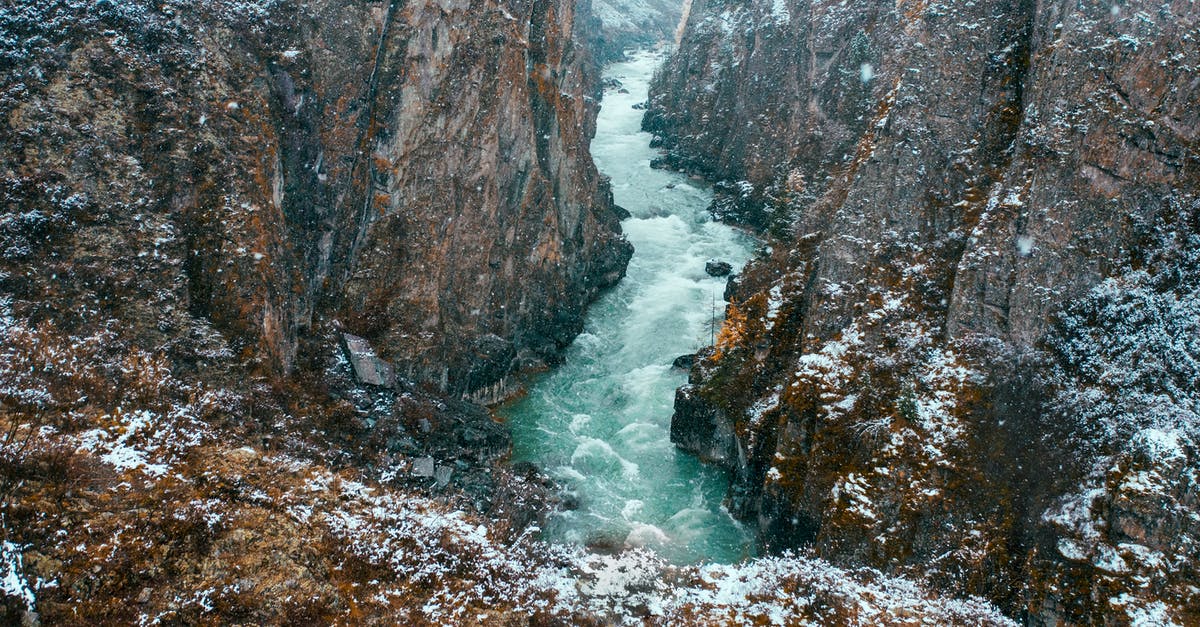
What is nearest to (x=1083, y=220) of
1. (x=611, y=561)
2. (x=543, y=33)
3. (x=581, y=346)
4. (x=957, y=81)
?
(x=957, y=81)

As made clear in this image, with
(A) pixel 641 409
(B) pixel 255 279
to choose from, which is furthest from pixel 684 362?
(B) pixel 255 279

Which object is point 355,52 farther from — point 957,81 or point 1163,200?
point 1163,200

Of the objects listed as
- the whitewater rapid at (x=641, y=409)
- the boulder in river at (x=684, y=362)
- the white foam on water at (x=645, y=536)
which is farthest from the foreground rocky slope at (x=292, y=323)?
the boulder in river at (x=684, y=362)

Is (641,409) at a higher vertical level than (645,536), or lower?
higher

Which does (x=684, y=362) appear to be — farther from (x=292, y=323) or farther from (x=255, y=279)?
(x=255, y=279)

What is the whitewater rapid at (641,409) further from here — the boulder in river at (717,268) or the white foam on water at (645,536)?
the boulder in river at (717,268)

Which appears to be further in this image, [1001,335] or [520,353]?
[520,353]
